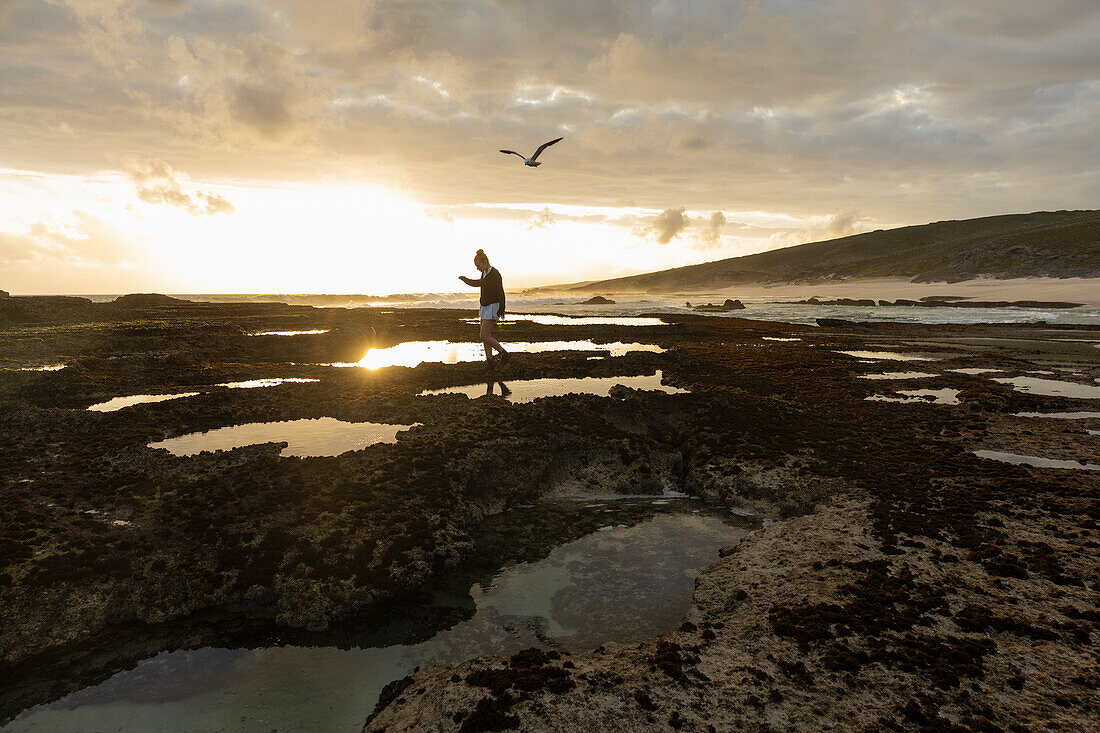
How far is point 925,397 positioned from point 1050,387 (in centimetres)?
554

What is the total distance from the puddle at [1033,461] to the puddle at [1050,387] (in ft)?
24.6

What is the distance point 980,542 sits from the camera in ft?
21.7

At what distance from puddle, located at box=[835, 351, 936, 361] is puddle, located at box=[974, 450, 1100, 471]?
49.3 ft

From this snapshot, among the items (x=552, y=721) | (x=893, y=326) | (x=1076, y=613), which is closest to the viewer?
(x=552, y=721)

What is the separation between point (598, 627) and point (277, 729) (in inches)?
129

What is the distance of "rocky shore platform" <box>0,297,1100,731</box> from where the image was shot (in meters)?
4.40

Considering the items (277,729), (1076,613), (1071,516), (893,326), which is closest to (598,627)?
(277,729)

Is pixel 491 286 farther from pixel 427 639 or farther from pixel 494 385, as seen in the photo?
pixel 427 639

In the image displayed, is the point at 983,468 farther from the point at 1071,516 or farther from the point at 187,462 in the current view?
the point at 187,462

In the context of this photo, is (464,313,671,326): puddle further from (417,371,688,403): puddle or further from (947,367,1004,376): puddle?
(417,371,688,403): puddle

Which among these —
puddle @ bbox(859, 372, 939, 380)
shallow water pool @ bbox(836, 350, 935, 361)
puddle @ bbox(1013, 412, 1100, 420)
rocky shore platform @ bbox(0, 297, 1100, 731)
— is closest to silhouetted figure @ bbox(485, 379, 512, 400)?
rocky shore platform @ bbox(0, 297, 1100, 731)

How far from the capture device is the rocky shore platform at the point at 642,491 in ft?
14.4

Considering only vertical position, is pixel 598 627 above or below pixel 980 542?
below

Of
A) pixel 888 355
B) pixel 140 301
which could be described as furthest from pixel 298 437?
pixel 140 301
